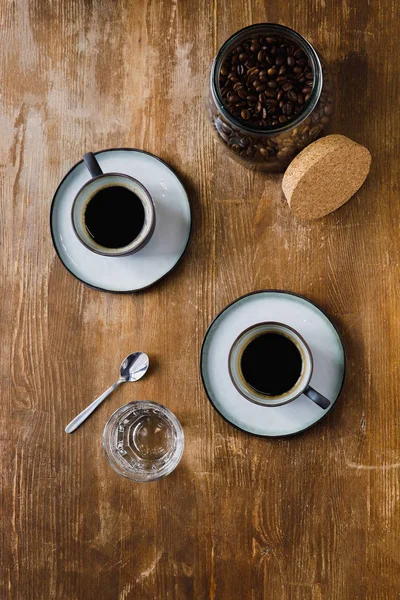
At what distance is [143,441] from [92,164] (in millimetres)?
513

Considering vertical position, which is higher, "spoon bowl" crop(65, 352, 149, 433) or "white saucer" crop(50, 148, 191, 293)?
"white saucer" crop(50, 148, 191, 293)

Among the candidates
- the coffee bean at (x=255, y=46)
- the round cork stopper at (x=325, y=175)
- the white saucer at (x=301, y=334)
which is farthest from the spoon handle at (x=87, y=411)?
the coffee bean at (x=255, y=46)

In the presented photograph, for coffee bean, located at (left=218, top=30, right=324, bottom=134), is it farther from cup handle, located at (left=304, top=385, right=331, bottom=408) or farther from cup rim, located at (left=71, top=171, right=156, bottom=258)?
cup handle, located at (left=304, top=385, right=331, bottom=408)

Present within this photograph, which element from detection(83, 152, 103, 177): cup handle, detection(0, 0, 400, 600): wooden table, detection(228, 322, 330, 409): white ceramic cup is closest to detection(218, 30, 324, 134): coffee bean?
detection(0, 0, 400, 600): wooden table

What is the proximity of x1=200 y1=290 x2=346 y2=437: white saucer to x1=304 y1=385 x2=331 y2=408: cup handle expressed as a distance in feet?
0.25

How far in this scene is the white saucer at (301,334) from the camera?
106cm

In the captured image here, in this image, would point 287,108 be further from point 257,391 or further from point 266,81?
point 257,391

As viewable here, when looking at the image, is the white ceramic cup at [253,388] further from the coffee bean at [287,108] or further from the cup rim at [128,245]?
the coffee bean at [287,108]

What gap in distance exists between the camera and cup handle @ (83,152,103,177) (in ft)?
3.33

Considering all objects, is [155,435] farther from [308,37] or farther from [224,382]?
[308,37]

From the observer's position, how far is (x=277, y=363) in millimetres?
1037

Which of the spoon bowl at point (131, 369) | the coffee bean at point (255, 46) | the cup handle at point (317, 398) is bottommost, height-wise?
the spoon bowl at point (131, 369)

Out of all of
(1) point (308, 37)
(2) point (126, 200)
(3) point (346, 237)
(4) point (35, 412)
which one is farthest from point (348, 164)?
(4) point (35, 412)

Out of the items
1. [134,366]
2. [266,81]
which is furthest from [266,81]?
[134,366]
